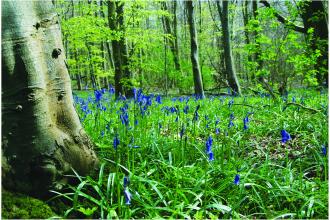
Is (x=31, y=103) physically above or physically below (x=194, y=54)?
below

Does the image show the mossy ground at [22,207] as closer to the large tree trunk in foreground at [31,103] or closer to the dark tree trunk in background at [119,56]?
the large tree trunk in foreground at [31,103]

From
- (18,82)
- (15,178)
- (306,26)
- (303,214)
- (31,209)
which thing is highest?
(306,26)

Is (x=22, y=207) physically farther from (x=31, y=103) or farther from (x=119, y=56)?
(x=119, y=56)

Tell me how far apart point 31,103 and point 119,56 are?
8050 mm

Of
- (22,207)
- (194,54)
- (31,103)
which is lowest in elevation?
(22,207)

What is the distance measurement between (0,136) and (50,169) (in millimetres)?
314

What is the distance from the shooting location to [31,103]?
69.4 inches

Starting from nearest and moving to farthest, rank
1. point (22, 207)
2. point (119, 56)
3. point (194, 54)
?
1. point (22, 207)
2. point (119, 56)
3. point (194, 54)

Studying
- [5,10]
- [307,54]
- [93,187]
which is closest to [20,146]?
[93,187]

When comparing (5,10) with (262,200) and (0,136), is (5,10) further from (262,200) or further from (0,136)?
(262,200)

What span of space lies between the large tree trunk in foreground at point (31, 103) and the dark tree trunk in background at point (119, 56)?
737 cm

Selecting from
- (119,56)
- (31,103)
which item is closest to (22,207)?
(31,103)

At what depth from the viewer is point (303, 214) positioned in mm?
1840

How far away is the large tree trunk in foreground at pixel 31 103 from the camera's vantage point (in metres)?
→ 1.74
